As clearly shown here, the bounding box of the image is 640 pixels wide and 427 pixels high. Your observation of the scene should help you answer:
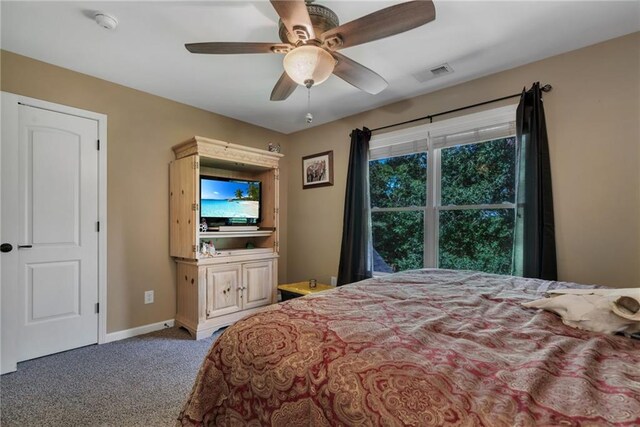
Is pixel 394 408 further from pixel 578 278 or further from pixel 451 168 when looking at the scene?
pixel 451 168

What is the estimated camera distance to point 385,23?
147 cm

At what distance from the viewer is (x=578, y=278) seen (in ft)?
7.23

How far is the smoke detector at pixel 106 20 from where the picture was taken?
1.88 meters

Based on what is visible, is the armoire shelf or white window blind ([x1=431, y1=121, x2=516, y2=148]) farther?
the armoire shelf

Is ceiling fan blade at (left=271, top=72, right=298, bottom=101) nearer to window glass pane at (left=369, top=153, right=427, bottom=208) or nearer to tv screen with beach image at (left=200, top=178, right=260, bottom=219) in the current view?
tv screen with beach image at (left=200, top=178, right=260, bottom=219)

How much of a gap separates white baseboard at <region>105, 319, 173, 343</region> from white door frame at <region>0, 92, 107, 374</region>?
0.19ft

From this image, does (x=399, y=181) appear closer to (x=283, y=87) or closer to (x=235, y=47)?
(x=283, y=87)

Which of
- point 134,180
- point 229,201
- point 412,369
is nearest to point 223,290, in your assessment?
point 229,201

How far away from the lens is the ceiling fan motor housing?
5.54ft

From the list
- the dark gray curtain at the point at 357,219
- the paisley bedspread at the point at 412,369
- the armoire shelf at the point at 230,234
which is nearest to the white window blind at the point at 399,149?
the dark gray curtain at the point at 357,219

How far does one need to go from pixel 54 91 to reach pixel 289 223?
2.88 metres

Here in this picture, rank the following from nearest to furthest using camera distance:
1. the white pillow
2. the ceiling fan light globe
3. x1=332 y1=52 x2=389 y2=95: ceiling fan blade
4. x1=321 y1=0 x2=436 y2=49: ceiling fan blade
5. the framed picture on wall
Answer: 1. the white pillow
2. x1=321 y1=0 x2=436 y2=49: ceiling fan blade
3. the ceiling fan light globe
4. x1=332 y1=52 x2=389 y2=95: ceiling fan blade
5. the framed picture on wall

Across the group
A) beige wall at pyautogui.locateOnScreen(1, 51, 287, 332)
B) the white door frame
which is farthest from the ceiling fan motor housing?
the white door frame

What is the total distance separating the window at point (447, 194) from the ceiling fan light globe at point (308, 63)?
1.70 meters
